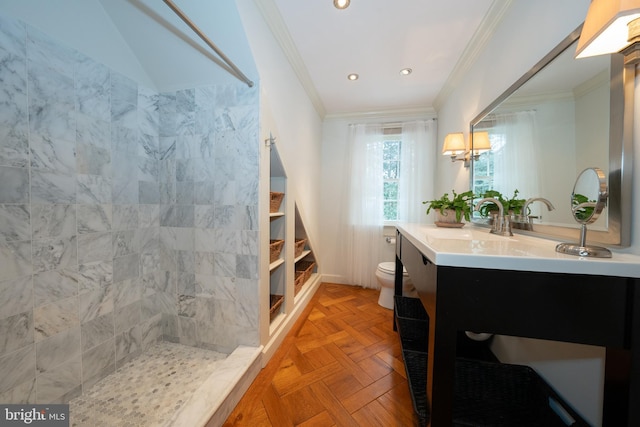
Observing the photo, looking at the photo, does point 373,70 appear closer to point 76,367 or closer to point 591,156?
point 591,156

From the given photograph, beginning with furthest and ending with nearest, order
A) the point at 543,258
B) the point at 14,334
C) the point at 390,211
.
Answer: the point at 390,211 → the point at 14,334 → the point at 543,258

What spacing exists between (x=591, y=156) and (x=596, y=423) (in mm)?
963

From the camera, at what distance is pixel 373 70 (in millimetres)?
1932

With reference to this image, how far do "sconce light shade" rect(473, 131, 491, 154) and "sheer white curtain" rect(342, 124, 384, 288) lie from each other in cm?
111

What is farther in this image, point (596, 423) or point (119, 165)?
point (119, 165)

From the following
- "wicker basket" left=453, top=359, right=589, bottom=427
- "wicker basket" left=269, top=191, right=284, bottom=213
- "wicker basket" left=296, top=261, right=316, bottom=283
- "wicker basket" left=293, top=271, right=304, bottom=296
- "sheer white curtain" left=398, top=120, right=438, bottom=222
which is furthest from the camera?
"sheer white curtain" left=398, top=120, right=438, bottom=222

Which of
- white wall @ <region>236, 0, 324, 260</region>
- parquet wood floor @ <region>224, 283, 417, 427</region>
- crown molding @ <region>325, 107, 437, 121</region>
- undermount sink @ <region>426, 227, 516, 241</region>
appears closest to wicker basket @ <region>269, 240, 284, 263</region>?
white wall @ <region>236, 0, 324, 260</region>

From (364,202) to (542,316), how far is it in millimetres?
2142

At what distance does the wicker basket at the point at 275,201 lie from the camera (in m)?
1.58

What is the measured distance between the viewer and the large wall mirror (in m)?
0.71

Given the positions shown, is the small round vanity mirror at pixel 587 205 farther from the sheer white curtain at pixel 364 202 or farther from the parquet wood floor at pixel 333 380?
the sheer white curtain at pixel 364 202

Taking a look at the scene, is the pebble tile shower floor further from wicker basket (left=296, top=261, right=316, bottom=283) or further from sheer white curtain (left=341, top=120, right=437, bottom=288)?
sheer white curtain (left=341, top=120, right=437, bottom=288)

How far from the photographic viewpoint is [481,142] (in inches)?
61.1

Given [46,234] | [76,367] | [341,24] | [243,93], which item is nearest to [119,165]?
[46,234]
